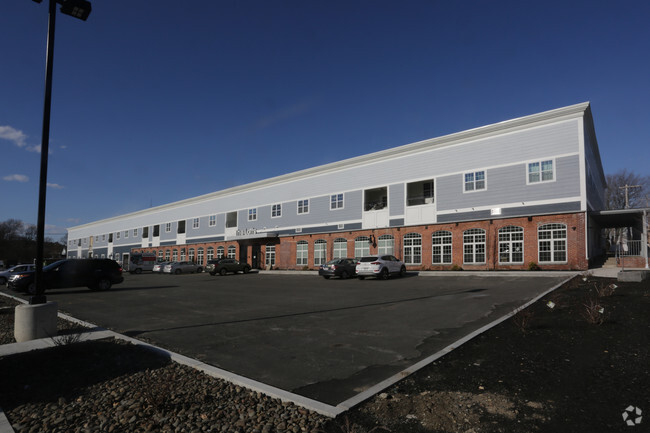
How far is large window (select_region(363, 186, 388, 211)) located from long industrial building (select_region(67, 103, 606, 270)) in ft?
0.44

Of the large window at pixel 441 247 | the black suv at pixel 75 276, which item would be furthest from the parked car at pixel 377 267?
the black suv at pixel 75 276

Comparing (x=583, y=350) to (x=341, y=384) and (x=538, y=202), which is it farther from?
(x=538, y=202)

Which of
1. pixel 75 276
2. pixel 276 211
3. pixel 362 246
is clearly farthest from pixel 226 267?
pixel 75 276

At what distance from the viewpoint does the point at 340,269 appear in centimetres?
2675

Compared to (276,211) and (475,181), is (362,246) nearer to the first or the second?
(475,181)

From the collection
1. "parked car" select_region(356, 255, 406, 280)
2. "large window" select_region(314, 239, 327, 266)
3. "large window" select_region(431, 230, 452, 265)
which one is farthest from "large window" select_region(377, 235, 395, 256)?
"large window" select_region(314, 239, 327, 266)

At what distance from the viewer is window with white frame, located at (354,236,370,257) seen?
3400 cm

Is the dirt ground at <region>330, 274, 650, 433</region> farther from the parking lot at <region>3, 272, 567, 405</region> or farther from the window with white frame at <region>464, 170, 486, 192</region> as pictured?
Result: the window with white frame at <region>464, 170, 486, 192</region>

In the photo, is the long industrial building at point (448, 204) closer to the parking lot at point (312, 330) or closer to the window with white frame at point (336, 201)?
the window with white frame at point (336, 201)

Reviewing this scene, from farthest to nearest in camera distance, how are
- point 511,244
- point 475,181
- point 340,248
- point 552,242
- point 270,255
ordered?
point 270,255, point 340,248, point 475,181, point 511,244, point 552,242

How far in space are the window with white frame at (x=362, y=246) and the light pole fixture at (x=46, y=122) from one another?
28.0m

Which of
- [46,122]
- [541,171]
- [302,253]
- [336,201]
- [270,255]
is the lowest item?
[270,255]

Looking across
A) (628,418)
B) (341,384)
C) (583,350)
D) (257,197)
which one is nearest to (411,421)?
(341,384)

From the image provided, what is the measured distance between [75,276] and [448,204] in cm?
2546
